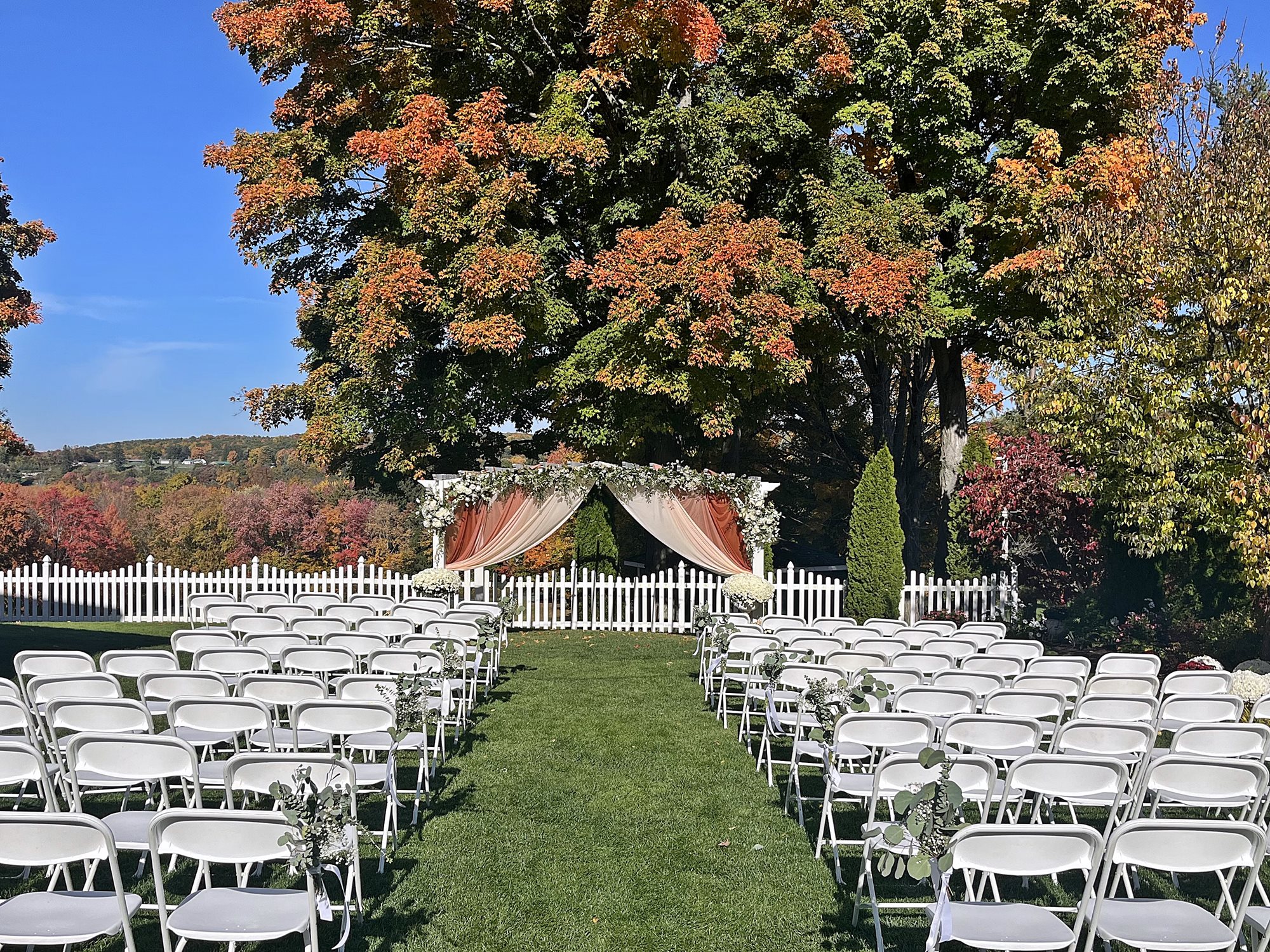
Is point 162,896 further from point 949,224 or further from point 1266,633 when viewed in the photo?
point 949,224

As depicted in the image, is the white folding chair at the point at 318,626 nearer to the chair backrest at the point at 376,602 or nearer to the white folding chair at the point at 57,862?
the chair backrest at the point at 376,602

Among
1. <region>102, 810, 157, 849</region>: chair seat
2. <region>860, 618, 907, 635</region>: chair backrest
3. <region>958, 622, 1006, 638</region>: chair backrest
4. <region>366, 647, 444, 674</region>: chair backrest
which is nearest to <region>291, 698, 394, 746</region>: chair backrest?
<region>102, 810, 157, 849</region>: chair seat

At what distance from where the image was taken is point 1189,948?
3701 millimetres

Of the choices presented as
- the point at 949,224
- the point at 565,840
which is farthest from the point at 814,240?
the point at 565,840

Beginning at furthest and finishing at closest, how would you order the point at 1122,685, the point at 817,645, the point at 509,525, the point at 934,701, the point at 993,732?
the point at 509,525 → the point at 817,645 → the point at 1122,685 → the point at 934,701 → the point at 993,732

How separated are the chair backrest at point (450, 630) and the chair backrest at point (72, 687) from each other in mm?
3705

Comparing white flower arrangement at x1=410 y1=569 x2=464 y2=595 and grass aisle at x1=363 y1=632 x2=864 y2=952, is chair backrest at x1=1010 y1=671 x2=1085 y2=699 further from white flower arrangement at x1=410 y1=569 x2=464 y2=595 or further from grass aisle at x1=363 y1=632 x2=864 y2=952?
white flower arrangement at x1=410 y1=569 x2=464 y2=595

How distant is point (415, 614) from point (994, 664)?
18.5 ft

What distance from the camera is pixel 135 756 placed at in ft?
14.6

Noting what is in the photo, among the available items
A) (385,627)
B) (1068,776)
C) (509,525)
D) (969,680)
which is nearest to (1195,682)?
(969,680)

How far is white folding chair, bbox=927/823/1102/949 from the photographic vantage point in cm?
369

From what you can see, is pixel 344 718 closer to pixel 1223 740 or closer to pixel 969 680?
pixel 969 680

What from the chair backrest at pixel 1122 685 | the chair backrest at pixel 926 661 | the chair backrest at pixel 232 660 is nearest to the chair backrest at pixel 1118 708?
the chair backrest at pixel 1122 685

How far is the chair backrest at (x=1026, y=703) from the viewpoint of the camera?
6082 mm
